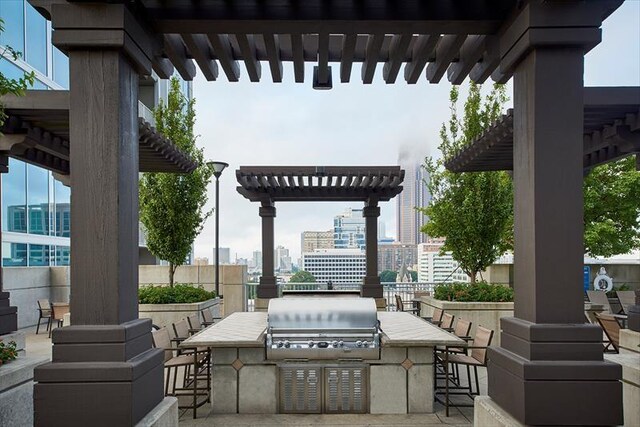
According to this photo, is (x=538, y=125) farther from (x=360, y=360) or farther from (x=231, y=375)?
(x=231, y=375)

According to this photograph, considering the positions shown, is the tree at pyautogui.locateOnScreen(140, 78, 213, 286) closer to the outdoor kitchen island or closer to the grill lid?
the outdoor kitchen island

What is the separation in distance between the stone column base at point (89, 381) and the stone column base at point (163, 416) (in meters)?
0.08

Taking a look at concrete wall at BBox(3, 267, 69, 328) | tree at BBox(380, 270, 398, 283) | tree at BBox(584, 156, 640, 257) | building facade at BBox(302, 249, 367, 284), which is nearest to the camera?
concrete wall at BBox(3, 267, 69, 328)

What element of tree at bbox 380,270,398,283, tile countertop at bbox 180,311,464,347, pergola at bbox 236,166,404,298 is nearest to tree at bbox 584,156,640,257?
tree at bbox 380,270,398,283

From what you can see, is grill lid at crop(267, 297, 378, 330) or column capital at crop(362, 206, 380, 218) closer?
grill lid at crop(267, 297, 378, 330)

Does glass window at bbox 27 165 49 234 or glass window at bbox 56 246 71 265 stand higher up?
glass window at bbox 27 165 49 234

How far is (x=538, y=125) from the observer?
10.0 feet

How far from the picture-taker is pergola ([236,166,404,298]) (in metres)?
11.4

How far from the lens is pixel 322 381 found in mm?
5980

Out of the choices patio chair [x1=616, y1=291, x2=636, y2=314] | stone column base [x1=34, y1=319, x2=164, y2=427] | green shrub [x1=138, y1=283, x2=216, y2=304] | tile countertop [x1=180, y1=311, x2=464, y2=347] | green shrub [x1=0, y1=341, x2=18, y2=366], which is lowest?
patio chair [x1=616, y1=291, x2=636, y2=314]

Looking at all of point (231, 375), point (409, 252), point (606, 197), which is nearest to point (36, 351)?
point (231, 375)

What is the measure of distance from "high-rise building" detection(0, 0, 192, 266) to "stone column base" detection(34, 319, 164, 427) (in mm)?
12347

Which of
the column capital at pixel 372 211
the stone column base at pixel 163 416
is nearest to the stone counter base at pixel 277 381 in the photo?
the stone column base at pixel 163 416

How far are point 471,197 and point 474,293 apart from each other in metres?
2.22
